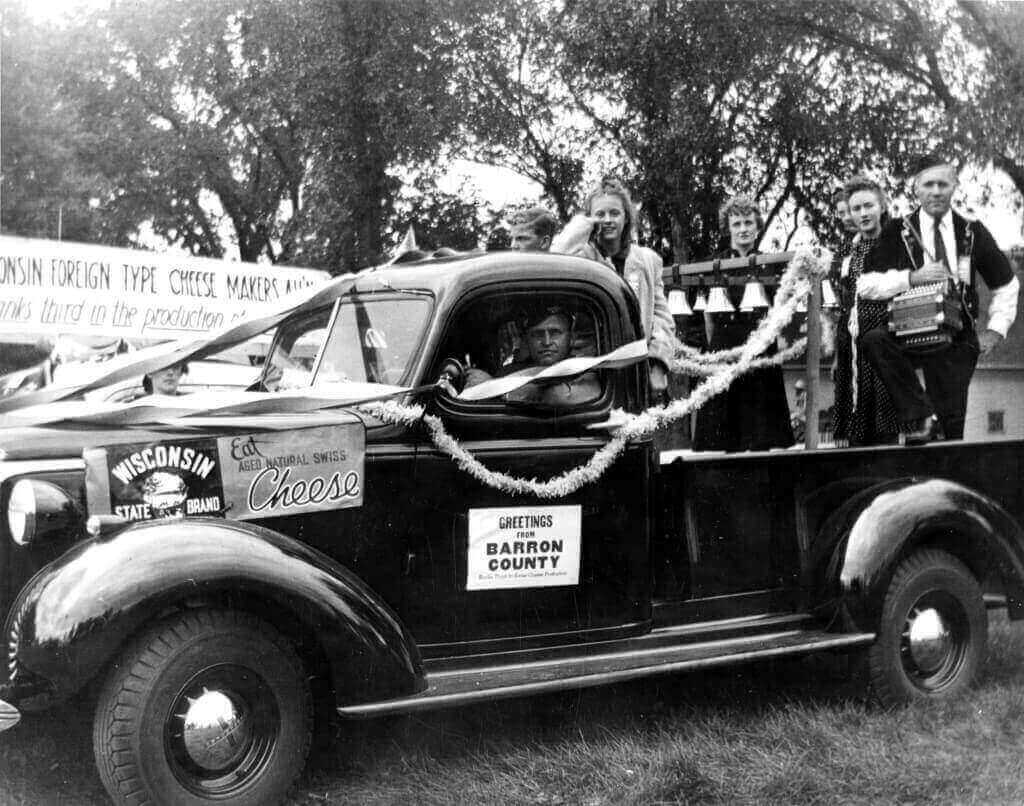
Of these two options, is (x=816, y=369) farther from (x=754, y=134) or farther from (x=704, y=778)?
(x=754, y=134)

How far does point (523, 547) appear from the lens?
3838mm

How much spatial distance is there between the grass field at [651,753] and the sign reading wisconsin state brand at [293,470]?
2.58 feet

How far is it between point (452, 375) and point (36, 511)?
4.55ft

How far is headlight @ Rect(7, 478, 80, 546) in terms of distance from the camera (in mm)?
3186

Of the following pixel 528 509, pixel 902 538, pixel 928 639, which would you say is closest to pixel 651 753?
pixel 528 509

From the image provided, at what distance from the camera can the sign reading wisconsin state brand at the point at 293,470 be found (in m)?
3.40

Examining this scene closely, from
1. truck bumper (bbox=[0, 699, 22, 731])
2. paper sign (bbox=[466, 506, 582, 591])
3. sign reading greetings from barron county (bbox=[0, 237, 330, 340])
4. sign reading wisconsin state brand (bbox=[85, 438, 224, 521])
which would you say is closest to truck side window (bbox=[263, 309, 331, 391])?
sign reading wisconsin state brand (bbox=[85, 438, 224, 521])

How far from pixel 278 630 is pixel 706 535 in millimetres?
1722

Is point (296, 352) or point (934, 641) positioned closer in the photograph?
point (296, 352)

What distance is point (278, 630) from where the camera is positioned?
10.9ft

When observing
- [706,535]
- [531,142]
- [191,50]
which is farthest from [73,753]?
[191,50]

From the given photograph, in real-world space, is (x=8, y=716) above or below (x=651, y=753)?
above

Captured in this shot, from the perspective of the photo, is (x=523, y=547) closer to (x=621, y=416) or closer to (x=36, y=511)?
(x=621, y=416)

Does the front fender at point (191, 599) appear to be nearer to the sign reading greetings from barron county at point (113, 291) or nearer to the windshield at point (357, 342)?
the windshield at point (357, 342)
